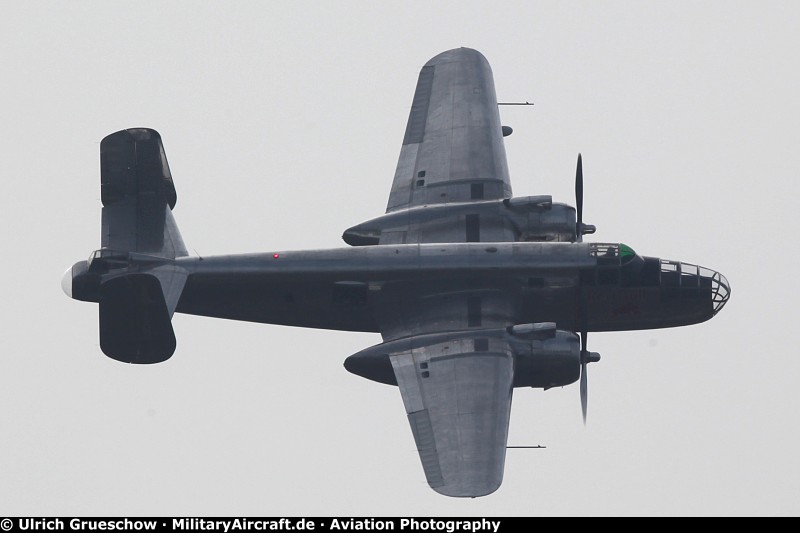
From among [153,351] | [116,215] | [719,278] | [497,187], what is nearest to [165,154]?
[116,215]

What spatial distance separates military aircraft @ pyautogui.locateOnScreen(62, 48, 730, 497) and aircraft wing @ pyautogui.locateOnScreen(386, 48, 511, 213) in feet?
0.44

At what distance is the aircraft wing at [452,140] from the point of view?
6134 centimetres

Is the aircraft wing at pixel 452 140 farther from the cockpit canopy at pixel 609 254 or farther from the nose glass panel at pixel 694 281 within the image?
the nose glass panel at pixel 694 281

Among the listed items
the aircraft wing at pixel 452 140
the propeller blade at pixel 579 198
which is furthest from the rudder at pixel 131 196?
the propeller blade at pixel 579 198

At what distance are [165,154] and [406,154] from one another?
8216 mm

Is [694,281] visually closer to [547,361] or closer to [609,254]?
[609,254]

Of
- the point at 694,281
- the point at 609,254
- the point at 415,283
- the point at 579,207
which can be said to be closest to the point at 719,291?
the point at 694,281

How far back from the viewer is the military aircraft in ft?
185

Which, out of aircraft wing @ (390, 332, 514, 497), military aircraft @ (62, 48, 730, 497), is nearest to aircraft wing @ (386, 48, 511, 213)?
military aircraft @ (62, 48, 730, 497)

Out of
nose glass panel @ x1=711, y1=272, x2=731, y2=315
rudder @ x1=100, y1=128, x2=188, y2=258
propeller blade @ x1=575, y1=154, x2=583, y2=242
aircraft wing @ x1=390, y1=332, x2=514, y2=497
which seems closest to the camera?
aircraft wing @ x1=390, y1=332, x2=514, y2=497

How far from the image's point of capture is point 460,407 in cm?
5603

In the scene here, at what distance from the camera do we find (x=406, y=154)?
62.7m

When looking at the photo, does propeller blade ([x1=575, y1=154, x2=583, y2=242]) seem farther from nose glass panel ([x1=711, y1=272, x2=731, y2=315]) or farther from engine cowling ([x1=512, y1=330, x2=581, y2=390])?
nose glass panel ([x1=711, y1=272, x2=731, y2=315])

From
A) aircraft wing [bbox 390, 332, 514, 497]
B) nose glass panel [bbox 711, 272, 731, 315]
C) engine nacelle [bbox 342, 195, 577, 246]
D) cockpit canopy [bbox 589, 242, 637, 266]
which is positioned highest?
engine nacelle [bbox 342, 195, 577, 246]
